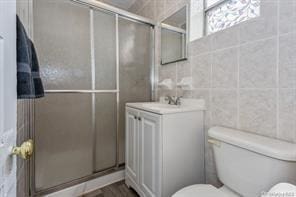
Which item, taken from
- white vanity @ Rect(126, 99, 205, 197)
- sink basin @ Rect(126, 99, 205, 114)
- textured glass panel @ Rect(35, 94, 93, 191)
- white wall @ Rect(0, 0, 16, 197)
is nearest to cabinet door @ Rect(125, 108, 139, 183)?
white vanity @ Rect(126, 99, 205, 197)

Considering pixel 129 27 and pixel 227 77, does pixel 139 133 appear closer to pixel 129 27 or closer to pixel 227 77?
pixel 227 77

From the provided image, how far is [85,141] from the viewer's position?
1613 mm

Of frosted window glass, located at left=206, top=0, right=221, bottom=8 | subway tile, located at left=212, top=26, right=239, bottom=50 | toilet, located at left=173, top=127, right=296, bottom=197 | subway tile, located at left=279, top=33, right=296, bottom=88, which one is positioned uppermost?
frosted window glass, located at left=206, top=0, right=221, bottom=8

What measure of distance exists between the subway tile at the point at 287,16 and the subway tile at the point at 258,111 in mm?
352

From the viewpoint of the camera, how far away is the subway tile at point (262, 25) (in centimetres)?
93

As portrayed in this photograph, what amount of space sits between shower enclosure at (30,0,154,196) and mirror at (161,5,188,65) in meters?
0.28

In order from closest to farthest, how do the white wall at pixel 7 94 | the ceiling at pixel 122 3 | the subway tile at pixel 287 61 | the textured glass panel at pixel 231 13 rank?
the white wall at pixel 7 94, the subway tile at pixel 287 61, the textured glass panel at pixel 231 13, the ceiling at pixel 122 3

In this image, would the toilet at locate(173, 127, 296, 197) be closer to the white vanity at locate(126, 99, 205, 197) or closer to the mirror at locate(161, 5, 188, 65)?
the white vanity at locate(126, 99, 205, 197)

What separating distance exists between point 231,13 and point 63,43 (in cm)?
151

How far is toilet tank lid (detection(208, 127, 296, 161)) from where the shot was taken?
733 mm

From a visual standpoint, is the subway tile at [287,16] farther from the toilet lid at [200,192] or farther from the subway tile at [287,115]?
the toilet lid at [200,192]

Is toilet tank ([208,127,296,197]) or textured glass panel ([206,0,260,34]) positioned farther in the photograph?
textured glass panel ([206,0,260,34])

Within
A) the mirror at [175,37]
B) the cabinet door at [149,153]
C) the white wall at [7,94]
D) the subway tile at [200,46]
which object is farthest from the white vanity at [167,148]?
the white wall at [7,94]

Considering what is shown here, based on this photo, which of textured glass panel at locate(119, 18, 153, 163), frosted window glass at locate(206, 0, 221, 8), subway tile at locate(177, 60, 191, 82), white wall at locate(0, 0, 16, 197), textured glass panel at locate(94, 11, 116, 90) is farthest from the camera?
textured glass panel at locate(119, 18, 153, 163)
